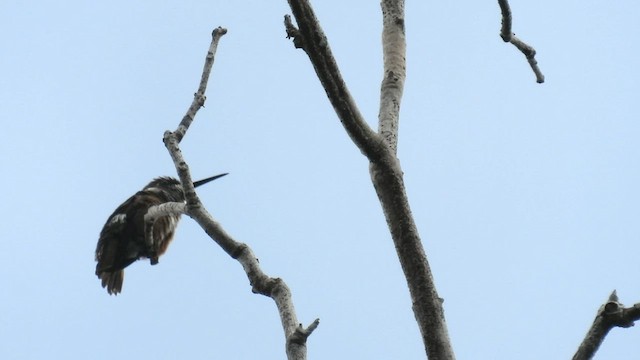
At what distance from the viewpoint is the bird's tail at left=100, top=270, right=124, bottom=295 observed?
809 centimetres

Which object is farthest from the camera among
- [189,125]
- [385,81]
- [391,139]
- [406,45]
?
[189,125]

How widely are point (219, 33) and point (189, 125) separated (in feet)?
2.01

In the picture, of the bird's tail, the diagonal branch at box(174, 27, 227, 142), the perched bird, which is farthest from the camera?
the bird's tail

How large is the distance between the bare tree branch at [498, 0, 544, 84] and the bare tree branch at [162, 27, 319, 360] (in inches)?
58.8

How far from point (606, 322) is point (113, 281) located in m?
6.52

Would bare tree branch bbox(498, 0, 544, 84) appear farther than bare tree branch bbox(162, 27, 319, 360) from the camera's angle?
Yes

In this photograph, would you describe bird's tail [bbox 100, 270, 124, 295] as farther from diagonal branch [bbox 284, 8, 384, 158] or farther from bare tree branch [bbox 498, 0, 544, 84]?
diagonal branch [bbox 284, 8, 384, 158]

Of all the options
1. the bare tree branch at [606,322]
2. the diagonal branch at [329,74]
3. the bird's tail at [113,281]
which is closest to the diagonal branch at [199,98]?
the diagonal branch at [329,74]

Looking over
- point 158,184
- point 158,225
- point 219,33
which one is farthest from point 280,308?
point 158,184

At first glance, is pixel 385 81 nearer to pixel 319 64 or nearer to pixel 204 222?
pixel 319 64

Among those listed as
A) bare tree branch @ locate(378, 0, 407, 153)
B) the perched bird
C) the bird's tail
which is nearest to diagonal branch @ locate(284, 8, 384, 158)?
bare tree branch @ locate(378, 0, 407, 153)

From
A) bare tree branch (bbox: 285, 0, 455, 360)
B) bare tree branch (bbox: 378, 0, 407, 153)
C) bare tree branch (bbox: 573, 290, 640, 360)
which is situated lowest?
bare tree branch (bbox: 573, 290, 640, 360)

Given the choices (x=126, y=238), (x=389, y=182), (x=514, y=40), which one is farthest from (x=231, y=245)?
(x=126, y=238)

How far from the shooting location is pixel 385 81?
10.8 ft
